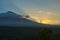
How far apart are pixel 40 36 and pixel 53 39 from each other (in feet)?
5.26

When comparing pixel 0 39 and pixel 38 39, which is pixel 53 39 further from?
pixel 0 39

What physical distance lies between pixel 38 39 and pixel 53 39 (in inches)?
73.0

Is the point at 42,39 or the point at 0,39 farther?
the point at 0,39

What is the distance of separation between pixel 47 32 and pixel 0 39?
31941mm

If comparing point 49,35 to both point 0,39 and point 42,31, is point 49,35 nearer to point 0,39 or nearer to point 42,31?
point 42,31

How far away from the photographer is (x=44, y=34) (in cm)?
3047

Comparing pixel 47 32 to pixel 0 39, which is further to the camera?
pixel 0 39

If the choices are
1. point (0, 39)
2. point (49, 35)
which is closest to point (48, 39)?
point (49, 35)

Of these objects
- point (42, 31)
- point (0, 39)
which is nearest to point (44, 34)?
point (42, 31)

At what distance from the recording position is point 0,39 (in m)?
61.0

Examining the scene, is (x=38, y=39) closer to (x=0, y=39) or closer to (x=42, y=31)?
(x=42, y=31)

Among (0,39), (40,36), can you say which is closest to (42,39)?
(40,36)

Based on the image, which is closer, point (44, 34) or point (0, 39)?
point (44, 34)

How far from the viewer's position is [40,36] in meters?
30.5
